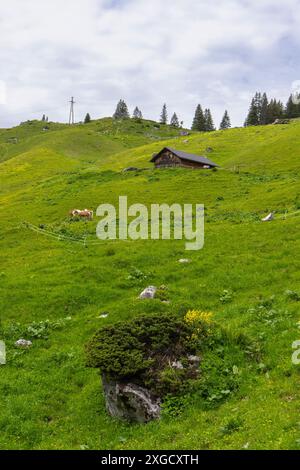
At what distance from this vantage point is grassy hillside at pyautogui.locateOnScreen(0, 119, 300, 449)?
565 inches

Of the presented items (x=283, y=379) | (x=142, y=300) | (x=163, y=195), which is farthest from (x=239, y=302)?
(x=163, y=195)

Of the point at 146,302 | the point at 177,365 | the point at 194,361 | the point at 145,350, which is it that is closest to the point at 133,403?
the point at 145,350

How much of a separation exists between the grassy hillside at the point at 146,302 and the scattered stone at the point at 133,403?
36cm

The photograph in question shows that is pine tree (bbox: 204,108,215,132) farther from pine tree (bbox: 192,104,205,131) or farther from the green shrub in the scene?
the green shrub

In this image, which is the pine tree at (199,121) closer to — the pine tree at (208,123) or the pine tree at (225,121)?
the pine tree at (208,123)

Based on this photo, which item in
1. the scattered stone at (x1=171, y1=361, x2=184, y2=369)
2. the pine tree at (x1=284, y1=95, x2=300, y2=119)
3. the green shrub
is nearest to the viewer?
the green shrub

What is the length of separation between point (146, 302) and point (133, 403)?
839 cm

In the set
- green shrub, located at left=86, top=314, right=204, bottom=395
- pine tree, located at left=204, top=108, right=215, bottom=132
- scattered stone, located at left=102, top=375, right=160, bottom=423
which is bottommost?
scattered stone, located at left=102, top=375, right=160, bottom=423

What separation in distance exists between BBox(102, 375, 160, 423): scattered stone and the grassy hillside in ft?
1.19

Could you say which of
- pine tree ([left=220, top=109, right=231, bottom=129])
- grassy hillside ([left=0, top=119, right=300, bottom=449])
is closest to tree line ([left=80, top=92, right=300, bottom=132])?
pine tree ([left=220, top=109, right=231, bottom=129])

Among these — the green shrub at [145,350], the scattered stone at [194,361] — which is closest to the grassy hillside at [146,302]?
the green shrub at [145,350]

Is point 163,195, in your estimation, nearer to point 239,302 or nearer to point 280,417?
point 239,302
